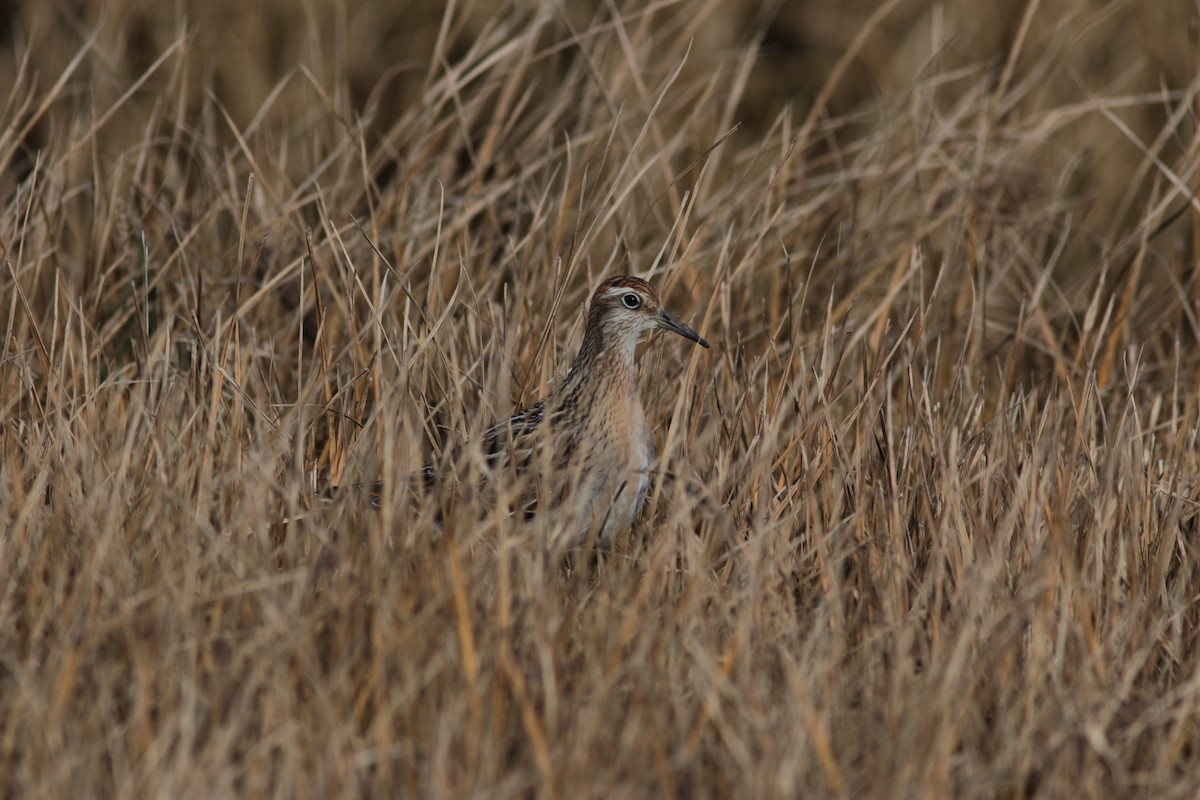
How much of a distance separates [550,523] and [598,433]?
0.53 m

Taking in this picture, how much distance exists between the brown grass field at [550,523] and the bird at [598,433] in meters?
0.12

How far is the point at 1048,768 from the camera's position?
3.18 metres

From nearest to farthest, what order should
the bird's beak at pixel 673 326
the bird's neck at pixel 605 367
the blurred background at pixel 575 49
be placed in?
the bird's neck at pixel 605 367, the bird's beak at pixel 673 326, the blurred background at pixel 575 49

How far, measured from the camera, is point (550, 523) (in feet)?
13.9

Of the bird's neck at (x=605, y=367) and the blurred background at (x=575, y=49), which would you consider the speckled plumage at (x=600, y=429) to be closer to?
the bird's neck at (x=605, y=367)

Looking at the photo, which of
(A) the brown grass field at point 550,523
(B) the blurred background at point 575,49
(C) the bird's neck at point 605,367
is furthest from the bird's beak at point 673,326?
(B) the blurred background at point 575,49

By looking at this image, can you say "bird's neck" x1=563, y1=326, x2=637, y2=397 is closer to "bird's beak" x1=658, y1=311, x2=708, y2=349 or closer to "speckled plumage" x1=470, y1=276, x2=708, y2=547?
"speckled plumage" x1=470, y1=276, x2=708, y2=547

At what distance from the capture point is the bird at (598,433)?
4422 mm

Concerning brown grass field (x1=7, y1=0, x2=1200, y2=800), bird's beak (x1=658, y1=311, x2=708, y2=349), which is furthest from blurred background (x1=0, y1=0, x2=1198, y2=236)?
bird's beak (x1=658, y1=311, x2=708, y2=349)

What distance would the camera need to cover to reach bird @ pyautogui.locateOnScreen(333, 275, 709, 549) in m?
4.42

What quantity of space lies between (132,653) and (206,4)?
7.66 meters

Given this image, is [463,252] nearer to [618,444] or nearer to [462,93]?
[618,444]

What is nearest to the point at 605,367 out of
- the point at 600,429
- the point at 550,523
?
the point at 600,429

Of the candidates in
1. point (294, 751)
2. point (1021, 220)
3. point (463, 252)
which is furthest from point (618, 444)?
point (1021, 220)
